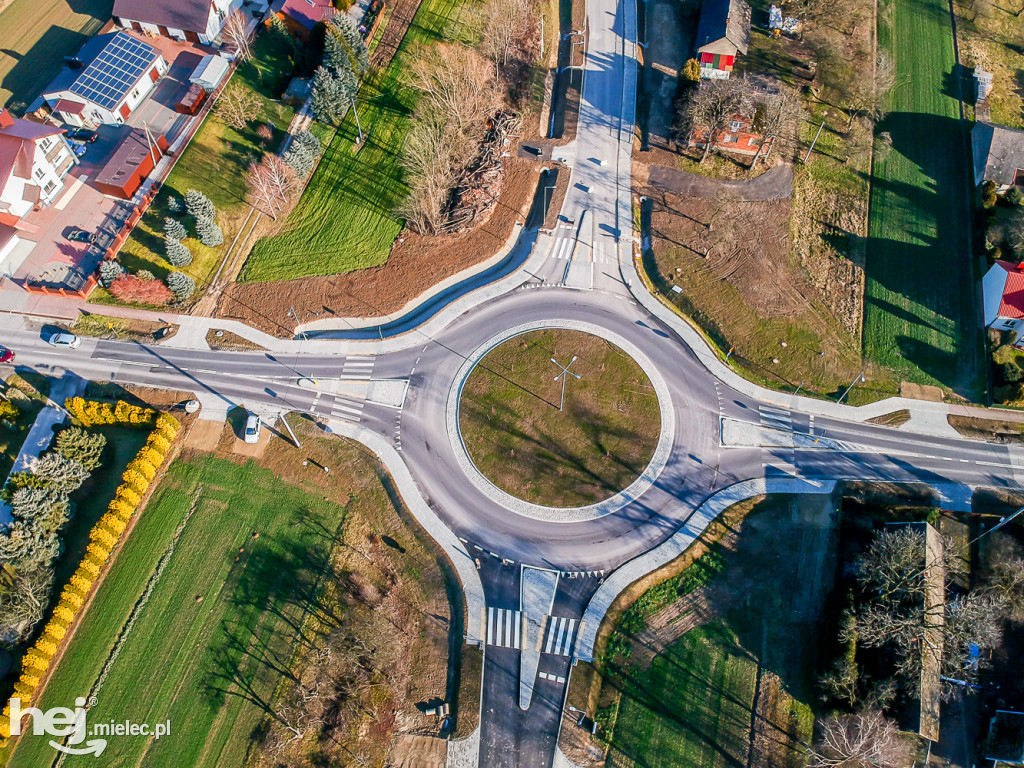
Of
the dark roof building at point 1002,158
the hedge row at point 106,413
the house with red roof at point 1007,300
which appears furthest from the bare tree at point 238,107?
the dark roof building at point 1002,158

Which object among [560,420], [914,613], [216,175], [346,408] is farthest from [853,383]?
[216,175]

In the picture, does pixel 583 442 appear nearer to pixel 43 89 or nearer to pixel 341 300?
pixel 341 300

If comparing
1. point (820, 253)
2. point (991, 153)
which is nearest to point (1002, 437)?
point (820, 253)

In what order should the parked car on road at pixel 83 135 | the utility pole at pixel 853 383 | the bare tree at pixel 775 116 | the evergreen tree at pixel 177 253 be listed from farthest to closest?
1. the parked car on road at pixel 83 135
2. the bare tree at pixel 775 116
3. the evergreen tree at pixel 177 253
4. the utility pole at pixel 853 383

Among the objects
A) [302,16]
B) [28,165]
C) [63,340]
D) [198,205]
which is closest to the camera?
[63,340]

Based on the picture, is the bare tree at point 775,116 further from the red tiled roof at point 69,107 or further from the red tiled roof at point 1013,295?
the red tiled roof at point 69,107

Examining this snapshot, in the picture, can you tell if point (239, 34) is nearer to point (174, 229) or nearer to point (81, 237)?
point (174, 229)
